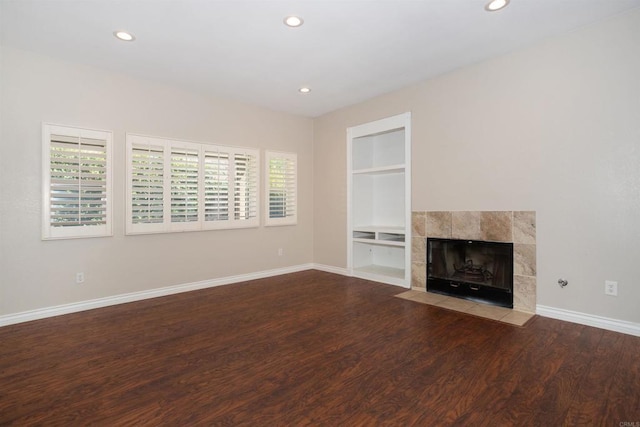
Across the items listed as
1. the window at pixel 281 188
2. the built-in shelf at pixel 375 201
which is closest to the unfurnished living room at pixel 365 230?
the built-in shelf at pixel 375 201

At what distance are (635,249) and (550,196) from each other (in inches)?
31.4

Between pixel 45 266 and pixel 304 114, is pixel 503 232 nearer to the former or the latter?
pixel 304 114

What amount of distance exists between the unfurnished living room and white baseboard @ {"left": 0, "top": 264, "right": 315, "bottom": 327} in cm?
3

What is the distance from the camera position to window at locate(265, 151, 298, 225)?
17.8 ft

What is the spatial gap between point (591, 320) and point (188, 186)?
489cm

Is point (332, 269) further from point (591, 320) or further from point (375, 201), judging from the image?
point (591, 320)

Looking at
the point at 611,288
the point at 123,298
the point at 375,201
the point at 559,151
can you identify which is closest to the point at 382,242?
the point at 375,201

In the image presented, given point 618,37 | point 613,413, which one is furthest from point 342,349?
point 618,37

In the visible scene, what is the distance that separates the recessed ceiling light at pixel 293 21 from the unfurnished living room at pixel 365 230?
0.03 metres

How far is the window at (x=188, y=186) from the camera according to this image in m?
4.06

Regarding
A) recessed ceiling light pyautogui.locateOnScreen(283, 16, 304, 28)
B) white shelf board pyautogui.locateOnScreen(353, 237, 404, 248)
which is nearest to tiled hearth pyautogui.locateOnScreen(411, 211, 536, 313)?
white shelf board pyautogui.locateOnScreen(353, 237, 404, 248)

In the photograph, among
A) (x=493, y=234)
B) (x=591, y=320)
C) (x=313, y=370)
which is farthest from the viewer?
(x=493, y=234)

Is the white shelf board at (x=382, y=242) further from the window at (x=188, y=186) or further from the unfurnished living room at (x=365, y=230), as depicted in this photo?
the window at (x=188, y=186)

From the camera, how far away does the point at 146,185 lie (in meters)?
4.10
